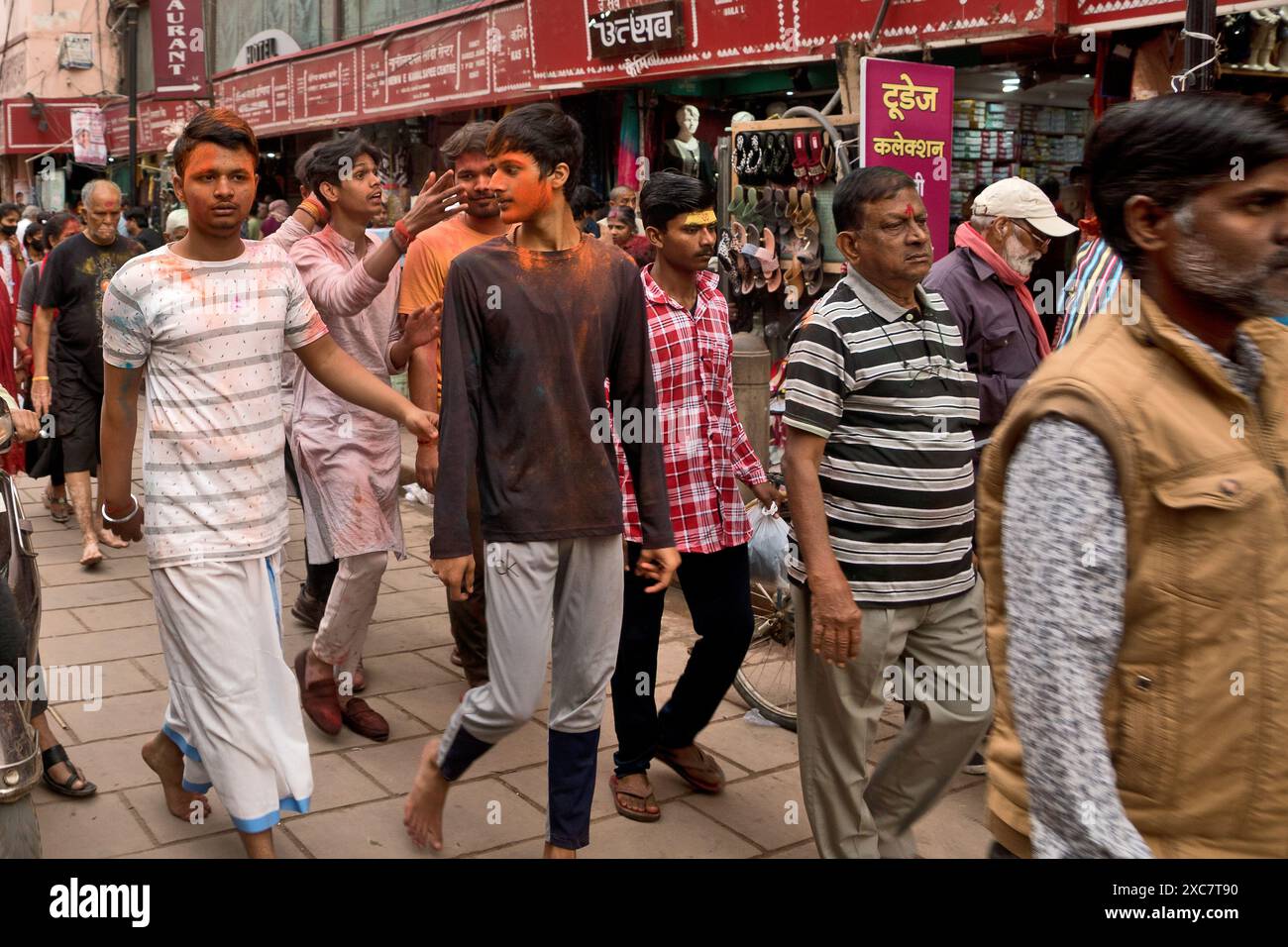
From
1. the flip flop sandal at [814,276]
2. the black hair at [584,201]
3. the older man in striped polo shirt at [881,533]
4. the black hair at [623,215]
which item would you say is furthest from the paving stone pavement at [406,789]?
the black hair at [623,215]

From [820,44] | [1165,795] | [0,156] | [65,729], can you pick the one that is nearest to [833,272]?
[820,44]

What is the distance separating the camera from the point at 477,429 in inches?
140

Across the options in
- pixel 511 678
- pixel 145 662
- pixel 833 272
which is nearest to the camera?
pixel 511 678

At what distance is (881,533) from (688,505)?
876 millimetres

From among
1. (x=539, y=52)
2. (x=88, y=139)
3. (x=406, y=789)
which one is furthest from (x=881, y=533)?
(x=88, y=139)

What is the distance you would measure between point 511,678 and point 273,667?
698mm

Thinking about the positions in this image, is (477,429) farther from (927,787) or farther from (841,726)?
(927,787)

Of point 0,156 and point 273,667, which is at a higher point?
point 0,156

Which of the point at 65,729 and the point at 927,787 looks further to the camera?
the point at 65,729

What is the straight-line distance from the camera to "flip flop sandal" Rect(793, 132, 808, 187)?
7172 millimetres

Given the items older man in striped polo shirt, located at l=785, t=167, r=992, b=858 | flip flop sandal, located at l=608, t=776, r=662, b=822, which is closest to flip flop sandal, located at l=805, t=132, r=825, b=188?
older man in striped polo shirt, located at l=785, t=167, r=992, b=858

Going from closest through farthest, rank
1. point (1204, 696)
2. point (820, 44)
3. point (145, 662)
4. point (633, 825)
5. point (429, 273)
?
point (1204, 696) < point (633, 825) < point (429, 273) < point (145, 662) < point (820, 44)

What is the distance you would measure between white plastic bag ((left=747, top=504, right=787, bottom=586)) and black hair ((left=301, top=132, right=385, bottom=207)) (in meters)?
2.09

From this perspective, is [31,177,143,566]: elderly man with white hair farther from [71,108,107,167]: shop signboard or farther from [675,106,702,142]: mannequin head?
[71,108,107,167]: shop signboard
